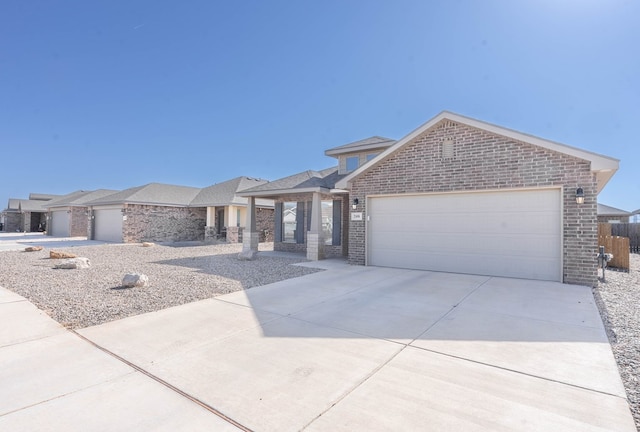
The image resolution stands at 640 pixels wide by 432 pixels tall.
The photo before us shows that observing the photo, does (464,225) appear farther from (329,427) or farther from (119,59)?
(119,59)

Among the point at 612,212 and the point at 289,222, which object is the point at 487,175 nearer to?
the point at 289,222

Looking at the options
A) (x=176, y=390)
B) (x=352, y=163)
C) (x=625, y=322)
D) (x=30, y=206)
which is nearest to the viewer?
(x=176, y=390)

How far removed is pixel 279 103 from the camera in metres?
18.4

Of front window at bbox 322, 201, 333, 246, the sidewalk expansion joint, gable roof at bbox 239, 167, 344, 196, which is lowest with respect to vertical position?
the sidewalk expansion joint

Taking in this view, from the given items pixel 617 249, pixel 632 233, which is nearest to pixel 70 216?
pixel 617 249

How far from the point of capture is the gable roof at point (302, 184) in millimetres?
12557

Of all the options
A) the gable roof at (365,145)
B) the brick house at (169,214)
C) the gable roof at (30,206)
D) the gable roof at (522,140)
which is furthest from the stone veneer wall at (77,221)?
the gable roof at (522,140)

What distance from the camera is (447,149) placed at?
367 inches

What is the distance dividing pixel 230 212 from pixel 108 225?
9.08 metres

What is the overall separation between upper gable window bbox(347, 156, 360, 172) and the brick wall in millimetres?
3291

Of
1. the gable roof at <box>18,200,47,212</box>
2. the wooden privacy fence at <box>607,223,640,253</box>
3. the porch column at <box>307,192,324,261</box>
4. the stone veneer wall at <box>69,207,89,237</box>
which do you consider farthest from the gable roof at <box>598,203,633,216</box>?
the gable roof at <box>18,200,47,212</box>

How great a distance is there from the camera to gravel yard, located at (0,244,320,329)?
551 cm

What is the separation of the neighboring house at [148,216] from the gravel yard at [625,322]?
22.9 metres

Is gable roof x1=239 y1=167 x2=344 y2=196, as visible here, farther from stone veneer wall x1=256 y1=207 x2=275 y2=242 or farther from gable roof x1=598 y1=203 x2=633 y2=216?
gable roof x1=598 y1=203 x2=633 y2=216
